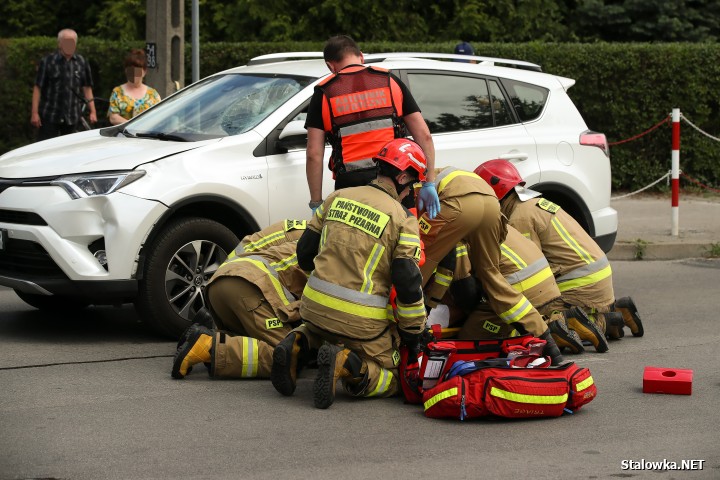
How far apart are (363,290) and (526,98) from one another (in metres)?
3.68

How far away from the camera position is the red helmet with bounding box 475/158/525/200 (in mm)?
7648

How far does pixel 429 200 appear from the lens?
22.7 ft

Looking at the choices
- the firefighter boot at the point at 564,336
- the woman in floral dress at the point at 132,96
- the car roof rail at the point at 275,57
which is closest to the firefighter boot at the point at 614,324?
the firefighter boot at the point at 564,336

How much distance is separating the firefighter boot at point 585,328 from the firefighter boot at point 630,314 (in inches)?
20.4

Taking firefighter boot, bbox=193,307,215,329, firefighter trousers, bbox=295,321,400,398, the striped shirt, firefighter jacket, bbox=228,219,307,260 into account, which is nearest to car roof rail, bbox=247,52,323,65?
firefighter jacket, bbox=228,219,307,260

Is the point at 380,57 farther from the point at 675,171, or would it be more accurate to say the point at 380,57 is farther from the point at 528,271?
the point at 675,171

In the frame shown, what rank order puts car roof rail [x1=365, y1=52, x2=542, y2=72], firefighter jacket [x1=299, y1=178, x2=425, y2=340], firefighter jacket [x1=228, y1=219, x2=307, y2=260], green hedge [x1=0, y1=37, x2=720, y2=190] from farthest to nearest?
Answer: green hedge [x1=0, y1=37, x2=720, y2=190]
car roof rail [x1=365, y1=52, x2=542, y2=72]
firefighter jacket [x1=228, y1=219, x2=307, y2=260]
firefighter jacket [x1=299, y1=178, x2=425, y2=340]

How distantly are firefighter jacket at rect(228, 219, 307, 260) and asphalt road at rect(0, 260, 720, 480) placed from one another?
76cm

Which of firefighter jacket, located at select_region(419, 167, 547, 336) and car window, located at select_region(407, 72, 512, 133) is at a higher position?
car window, located at select_region(407, 72, 512, 133)

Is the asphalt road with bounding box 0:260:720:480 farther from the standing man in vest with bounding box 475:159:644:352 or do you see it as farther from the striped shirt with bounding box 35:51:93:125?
the striped shirt with bounding box 35:51:93:125

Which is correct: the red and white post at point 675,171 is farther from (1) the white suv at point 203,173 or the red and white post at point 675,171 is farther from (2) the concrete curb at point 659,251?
(1) the white suv at point 203,173

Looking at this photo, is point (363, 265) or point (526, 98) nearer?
point (363, 265)

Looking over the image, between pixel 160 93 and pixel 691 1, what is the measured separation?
10345 millimetres

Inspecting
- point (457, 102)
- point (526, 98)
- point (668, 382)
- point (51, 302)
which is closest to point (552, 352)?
point (668, 382)
